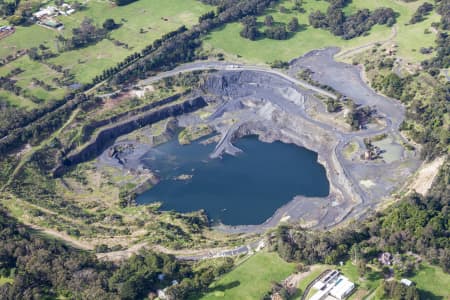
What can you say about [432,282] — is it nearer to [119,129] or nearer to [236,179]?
[236,179]

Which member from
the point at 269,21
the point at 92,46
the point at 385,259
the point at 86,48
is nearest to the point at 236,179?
the point at 385,259

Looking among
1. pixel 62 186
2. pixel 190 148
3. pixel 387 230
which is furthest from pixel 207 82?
pixel 387 230

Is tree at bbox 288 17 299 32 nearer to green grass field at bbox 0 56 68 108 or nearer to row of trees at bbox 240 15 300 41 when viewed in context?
row of trees at bbox 240 15 300 41

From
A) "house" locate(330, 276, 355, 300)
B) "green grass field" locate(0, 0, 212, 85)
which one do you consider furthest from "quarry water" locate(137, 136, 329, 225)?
"green grass field" locate(0, 0, 212, 85)

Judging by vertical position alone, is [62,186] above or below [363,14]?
below

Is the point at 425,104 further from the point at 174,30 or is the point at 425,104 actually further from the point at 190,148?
the point at 174,30

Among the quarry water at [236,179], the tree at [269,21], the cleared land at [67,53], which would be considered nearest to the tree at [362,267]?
the quarry water at [236,179]
